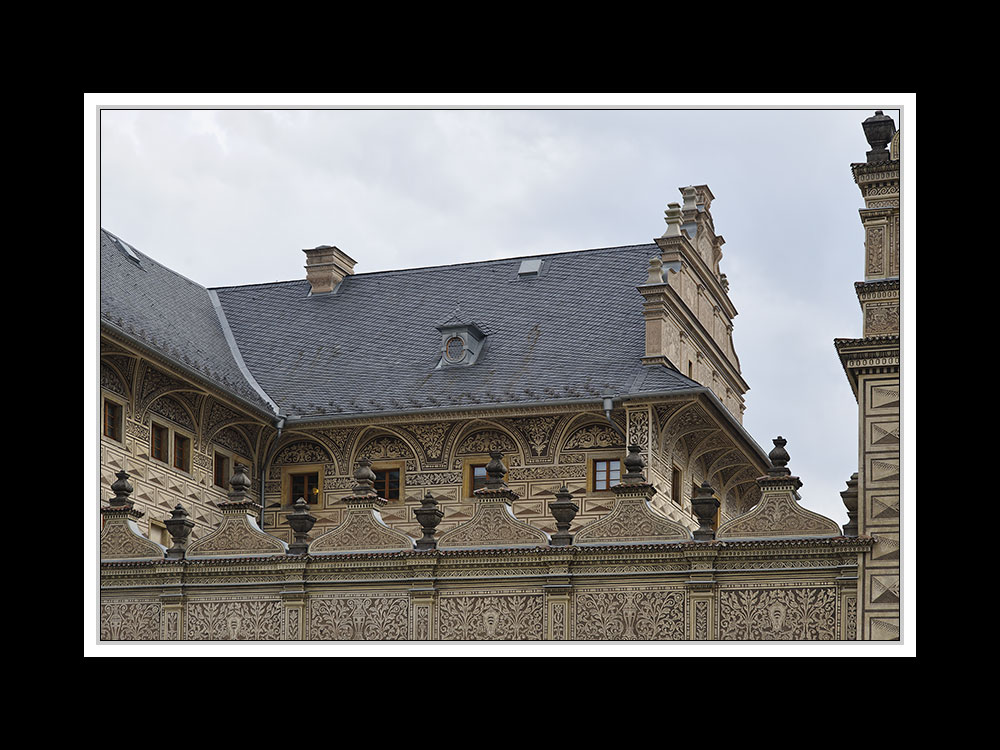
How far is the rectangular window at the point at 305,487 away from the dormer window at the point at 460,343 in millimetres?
2134

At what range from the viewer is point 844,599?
17.0 metres

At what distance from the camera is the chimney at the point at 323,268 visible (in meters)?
27.1

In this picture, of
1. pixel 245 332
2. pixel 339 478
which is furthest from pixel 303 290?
pixel 339 478

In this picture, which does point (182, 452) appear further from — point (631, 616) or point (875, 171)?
point (875, 171)

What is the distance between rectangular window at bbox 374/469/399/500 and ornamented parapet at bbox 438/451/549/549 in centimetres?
608

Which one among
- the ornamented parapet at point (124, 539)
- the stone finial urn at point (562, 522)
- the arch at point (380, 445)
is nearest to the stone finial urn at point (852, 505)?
the stone finial urn at point (562, 522)

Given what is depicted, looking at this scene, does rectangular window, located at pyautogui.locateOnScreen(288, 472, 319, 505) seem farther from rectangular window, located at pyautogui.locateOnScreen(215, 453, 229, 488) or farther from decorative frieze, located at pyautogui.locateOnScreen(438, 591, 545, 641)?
decorative frieze, located at pyautogui.locateOnScreen(438, 591, 545, 641)

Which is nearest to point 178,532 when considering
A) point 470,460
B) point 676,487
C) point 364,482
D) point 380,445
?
point 364,482

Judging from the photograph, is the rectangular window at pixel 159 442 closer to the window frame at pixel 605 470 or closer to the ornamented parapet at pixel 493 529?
the window frame at pixel 605 470

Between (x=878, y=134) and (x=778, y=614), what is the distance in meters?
4.47

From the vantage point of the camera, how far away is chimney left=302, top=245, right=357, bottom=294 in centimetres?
2711

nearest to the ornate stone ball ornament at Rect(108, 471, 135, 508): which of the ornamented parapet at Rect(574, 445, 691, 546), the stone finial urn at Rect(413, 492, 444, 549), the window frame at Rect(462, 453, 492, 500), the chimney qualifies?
the stone finial urn at Rect(413, 492, 444, 549)

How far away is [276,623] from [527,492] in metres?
6.11

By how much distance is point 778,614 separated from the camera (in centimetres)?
1719
